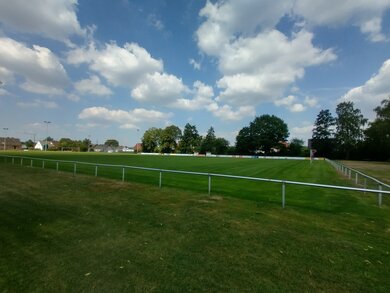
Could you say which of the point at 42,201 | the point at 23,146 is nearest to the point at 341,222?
the point at 42,201

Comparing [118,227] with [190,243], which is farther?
[118,227]

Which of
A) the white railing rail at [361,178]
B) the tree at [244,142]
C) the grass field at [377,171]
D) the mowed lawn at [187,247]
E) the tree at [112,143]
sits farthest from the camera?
the tree at [112,143]

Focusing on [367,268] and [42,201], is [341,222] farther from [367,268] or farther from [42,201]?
[42,201]

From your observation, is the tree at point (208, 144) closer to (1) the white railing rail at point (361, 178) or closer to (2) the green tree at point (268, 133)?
(2) the green tree at point (268, 133)

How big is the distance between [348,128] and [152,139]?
75.3 metres

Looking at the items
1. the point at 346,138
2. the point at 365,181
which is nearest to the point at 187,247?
the point at 365,181

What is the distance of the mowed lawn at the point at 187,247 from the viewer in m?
3.37

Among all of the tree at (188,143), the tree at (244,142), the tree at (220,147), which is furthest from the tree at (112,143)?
the tree at (244,142)

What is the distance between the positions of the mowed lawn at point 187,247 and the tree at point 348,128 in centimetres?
7836

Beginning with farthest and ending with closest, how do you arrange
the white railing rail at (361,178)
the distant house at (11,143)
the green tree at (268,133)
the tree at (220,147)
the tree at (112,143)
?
the tree at (112,143), the distant house at (11,143), the tree at (220,147), the green tree at (268,133), the white railing rail at (361,178)

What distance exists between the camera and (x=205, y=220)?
235 inches

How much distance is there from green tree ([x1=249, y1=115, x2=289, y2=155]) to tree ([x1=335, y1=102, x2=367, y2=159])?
1794 cm

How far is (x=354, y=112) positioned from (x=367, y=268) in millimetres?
84743

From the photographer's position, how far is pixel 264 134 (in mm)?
89000
